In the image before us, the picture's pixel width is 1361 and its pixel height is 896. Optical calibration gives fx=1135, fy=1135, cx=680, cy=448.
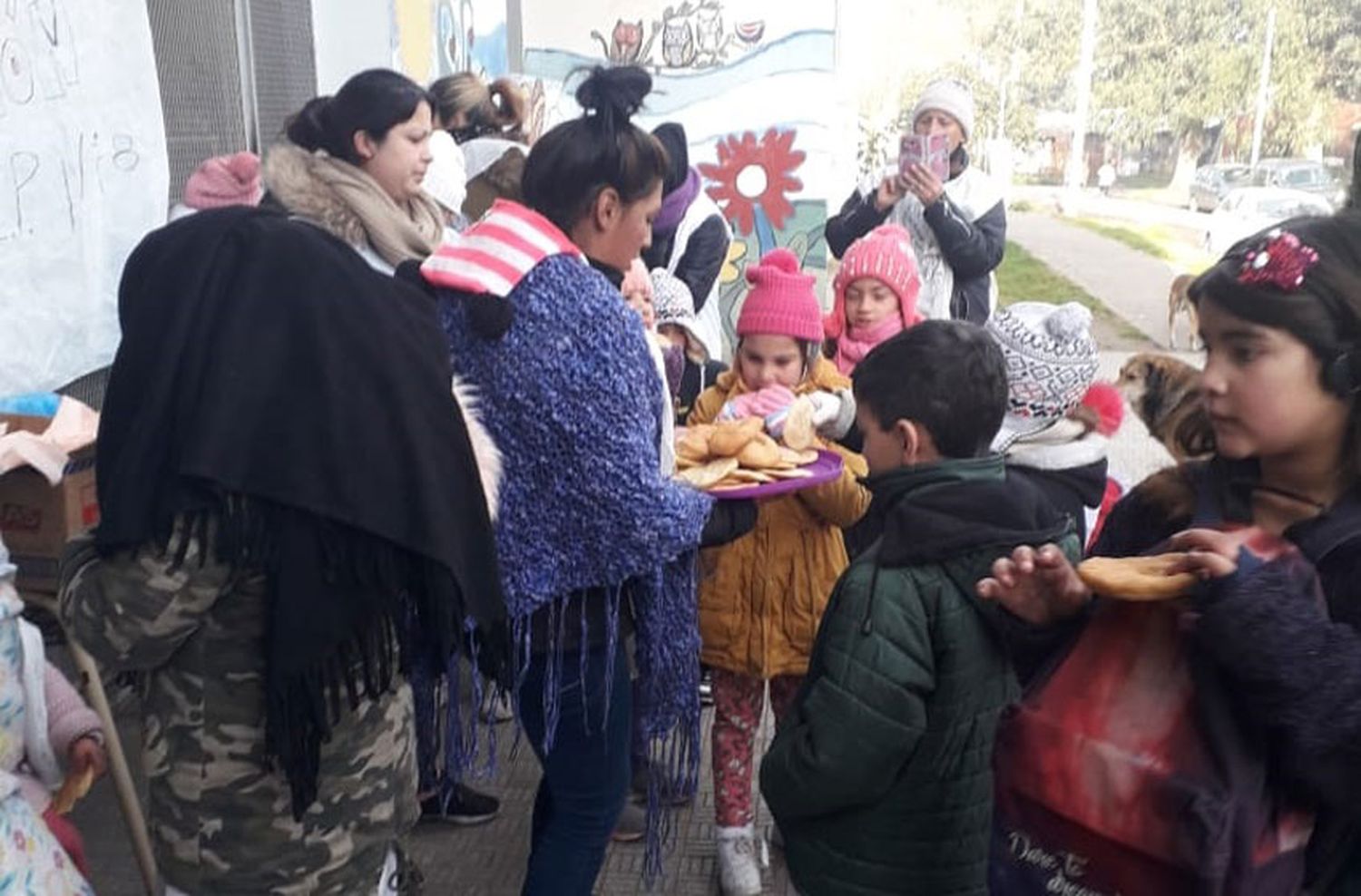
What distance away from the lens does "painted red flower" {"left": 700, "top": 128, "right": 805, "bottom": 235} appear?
27.4 feet

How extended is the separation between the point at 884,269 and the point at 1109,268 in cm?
1833

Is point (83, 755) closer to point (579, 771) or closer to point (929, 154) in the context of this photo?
point (579, 771)

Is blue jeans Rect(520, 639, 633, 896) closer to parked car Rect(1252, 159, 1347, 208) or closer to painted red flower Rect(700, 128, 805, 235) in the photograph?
painted red flower Rect(700, 128, 805, 235)

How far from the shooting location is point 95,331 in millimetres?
3455

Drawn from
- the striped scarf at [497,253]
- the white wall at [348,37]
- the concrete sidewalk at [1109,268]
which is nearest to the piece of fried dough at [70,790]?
the striped scarf at [497,253]

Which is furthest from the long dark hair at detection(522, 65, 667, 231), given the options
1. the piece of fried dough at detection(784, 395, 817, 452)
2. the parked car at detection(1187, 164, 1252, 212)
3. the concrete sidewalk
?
the parked car at detection(1187, 164, 1252, 212)

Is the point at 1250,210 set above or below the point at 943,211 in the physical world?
below

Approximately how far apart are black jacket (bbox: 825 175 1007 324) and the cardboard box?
112 inches

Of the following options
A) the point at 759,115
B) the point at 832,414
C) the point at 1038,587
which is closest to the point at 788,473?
the point at 832,414

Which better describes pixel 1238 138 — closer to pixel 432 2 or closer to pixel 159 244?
pixel 432 2

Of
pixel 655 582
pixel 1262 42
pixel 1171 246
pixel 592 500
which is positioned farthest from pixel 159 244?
pixel 1262 42

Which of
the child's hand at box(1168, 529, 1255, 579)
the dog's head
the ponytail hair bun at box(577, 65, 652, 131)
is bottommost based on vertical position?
the dog's head

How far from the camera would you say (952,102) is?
14.8 ft

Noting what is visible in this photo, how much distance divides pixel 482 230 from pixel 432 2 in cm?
517
